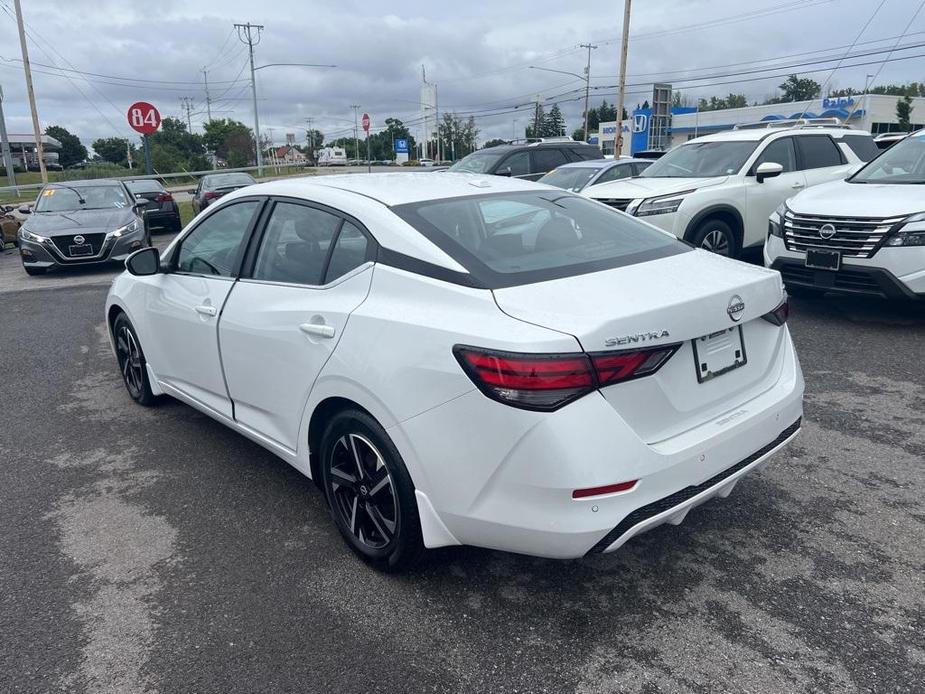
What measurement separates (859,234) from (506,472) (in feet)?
17.8

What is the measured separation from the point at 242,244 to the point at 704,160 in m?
7.38

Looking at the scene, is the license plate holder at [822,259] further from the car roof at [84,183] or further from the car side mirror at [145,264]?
the car roof at [84,183]

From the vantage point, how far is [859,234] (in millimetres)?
6477

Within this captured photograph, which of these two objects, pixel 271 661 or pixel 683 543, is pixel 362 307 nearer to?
pixel 271 661

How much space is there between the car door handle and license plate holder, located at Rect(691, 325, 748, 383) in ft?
4.64

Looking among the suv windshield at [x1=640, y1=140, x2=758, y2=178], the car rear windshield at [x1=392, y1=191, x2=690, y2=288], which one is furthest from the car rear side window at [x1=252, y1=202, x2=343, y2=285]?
the suv windshield at [x1=640, y1=140, x2=758, y2=178]

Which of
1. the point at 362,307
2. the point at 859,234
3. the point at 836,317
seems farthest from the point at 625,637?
the point at 836,317

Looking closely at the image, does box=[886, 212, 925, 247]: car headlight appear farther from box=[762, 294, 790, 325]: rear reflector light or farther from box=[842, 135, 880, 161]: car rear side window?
box=[842, 135, 880, 161]: car rear side window

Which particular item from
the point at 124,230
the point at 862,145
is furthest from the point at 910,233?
the point at 124,230

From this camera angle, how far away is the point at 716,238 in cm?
878

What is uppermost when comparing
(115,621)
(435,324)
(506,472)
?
(435,324)

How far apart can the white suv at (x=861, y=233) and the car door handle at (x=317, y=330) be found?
5.31 meters

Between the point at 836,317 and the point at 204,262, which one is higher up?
the point at 204,262

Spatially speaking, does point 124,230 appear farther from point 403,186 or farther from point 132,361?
point 403,186
